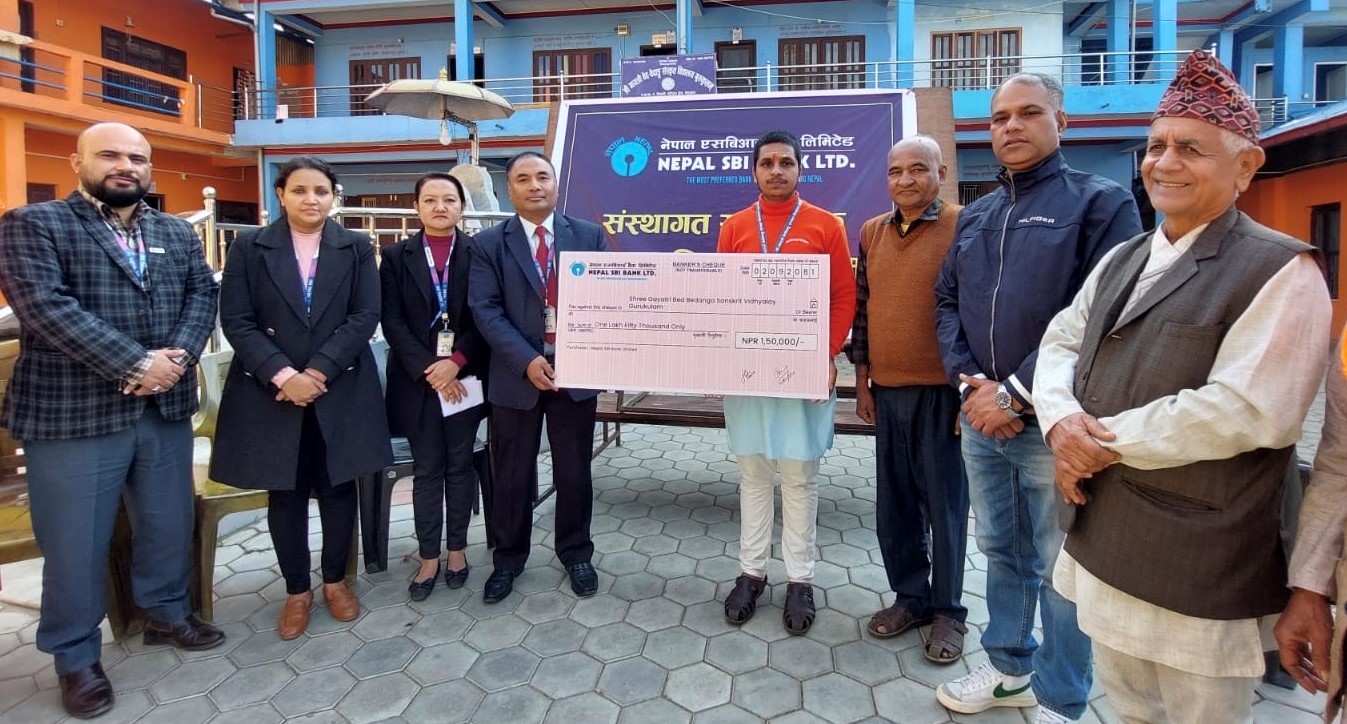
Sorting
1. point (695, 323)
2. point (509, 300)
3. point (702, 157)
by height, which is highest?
point (702, 157)

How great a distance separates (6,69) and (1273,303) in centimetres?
1711

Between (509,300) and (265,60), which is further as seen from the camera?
(265,60)

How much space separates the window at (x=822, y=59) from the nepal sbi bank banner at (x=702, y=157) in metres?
9.28

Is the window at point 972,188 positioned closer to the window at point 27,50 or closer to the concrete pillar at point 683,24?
the concrete pillar at point 683,24

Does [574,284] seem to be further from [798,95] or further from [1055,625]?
[798,95]

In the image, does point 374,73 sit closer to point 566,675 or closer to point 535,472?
point 535,472

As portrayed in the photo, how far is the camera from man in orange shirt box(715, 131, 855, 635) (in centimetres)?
266

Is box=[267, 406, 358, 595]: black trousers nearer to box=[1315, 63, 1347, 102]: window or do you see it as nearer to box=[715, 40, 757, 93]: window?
box=[715, 40, 757, 93]: window

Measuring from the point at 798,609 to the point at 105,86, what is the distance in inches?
676

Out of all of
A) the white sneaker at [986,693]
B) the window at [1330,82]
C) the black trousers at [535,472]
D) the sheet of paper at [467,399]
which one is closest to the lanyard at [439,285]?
the sheet of paper at [467,399]

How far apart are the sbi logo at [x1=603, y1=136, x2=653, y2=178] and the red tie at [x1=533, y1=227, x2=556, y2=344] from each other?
243cm

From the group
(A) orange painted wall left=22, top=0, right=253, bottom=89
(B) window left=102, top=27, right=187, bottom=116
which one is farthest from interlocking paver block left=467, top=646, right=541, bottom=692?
(A) orange painted wall left=22, top=0, right=253, bottom=89

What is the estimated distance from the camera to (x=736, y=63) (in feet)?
46.6

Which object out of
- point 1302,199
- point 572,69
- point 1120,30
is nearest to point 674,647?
point 1302,199
